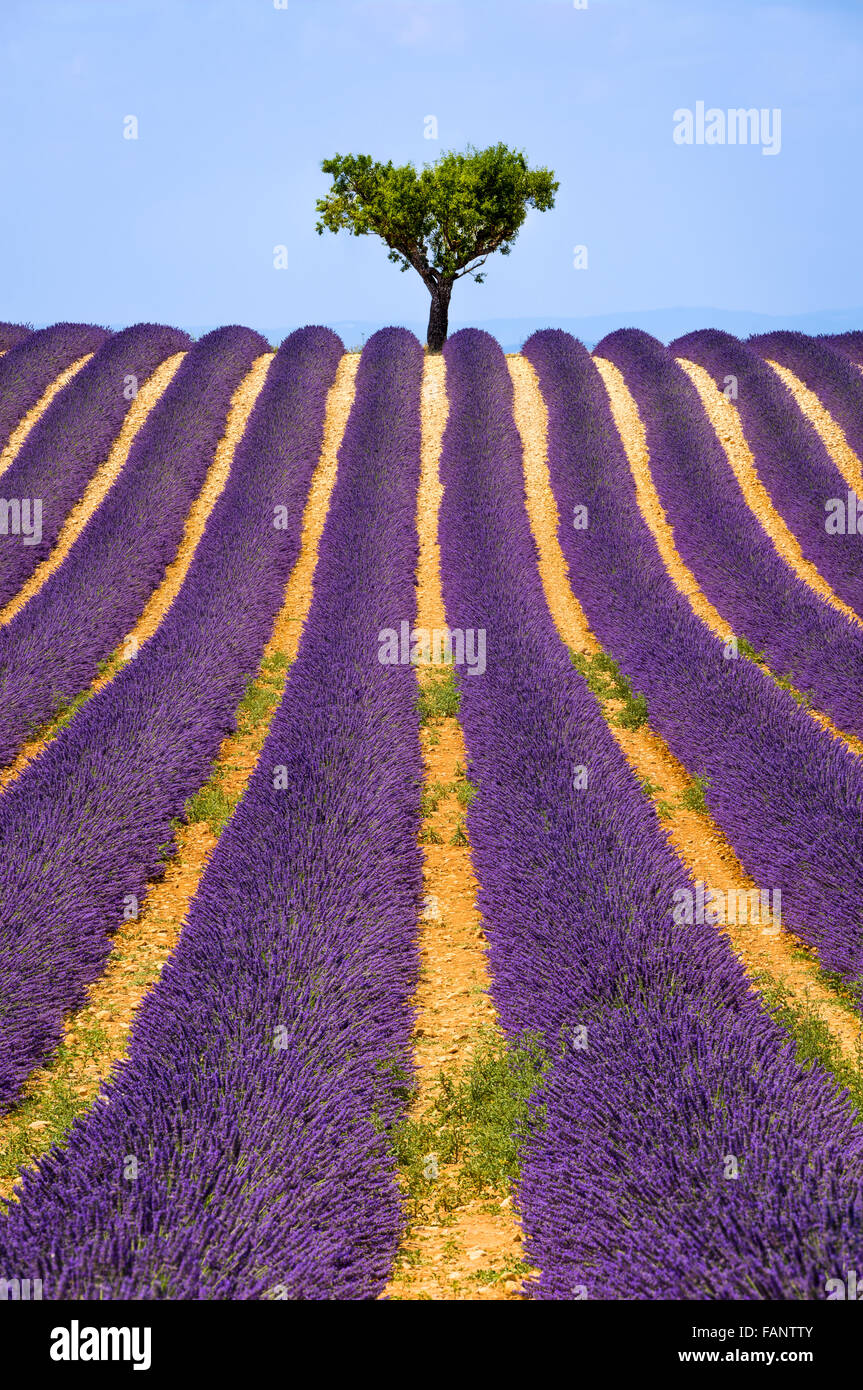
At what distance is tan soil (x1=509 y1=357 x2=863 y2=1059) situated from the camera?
4.98 meters

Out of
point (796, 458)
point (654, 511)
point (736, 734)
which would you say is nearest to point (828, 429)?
point (796, 458)

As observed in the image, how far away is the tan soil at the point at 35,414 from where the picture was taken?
15.9 m

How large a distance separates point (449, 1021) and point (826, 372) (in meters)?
16.6

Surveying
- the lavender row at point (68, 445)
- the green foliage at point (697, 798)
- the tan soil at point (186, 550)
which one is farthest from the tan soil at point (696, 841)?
the lavender row at point (68, 445)

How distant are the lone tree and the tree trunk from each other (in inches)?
0.9

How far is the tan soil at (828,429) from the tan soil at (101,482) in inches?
423

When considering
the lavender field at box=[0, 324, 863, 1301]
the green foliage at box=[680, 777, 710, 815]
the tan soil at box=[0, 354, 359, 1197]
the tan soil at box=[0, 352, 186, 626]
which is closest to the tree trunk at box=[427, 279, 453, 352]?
the tan soil at box=[0, 352, 186, 626]

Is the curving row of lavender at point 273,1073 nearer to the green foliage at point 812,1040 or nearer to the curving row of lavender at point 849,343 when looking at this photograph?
the green foliage at point 812,1040

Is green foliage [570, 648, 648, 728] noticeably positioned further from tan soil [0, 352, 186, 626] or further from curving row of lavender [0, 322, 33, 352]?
curving row of lavender [0, 322, 33, 352]

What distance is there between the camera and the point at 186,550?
13.3m

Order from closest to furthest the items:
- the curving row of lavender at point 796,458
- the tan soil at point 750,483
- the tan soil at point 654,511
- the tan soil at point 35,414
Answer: the tan soil at point 654,511, the curving row of lavender at point 796,458, the tan soil at point 750,483, the tan soil at point 35,414

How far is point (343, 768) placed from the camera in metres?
6.56

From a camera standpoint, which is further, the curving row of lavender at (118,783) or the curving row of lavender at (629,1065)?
the curving row of lavender at (118,783)
